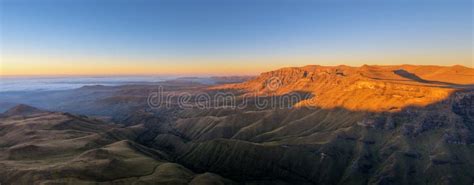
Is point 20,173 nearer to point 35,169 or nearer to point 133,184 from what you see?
point 35,169

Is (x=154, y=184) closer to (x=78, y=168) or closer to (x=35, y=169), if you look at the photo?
(x=78, y=168)

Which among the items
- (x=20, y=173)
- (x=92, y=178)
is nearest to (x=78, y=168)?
(x=92, y=178)

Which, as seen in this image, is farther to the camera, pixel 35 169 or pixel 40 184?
pixel 35 169

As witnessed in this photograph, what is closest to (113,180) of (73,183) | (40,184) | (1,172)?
(73,183)

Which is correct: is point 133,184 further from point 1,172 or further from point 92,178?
point 1,172

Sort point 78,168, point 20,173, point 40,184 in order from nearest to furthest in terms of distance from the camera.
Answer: point 40,184 → point 20,173 → point 78,168

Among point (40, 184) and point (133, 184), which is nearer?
point (40, 184)

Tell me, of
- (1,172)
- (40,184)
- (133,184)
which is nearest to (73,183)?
(40,184)

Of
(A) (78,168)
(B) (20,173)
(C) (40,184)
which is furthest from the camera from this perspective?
(A) (78,168)
